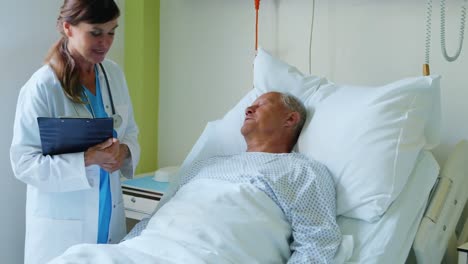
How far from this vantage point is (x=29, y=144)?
165cm

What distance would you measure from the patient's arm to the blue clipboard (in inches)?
24.6

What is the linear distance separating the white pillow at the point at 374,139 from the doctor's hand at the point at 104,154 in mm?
664

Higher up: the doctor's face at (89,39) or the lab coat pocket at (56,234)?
the doctor's face at (89,39)

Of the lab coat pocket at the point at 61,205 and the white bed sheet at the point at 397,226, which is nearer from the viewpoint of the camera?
the white bed sheet at the point at 397,226

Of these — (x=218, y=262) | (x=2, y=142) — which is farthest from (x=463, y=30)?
(x=2, y=142)

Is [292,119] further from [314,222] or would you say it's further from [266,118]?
[314,222]

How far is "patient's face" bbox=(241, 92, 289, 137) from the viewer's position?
1.95 m

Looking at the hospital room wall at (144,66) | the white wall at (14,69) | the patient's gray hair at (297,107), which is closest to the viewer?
the patient's gray hair at (297,107)

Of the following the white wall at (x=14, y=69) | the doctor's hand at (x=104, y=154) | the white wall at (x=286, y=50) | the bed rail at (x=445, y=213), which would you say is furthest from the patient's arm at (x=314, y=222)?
the white wall at (x=14, y=69)

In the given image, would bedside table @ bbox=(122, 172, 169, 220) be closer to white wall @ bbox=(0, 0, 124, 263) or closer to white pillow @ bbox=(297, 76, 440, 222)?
white wall @ bbox=(0, 0, 124, 263)

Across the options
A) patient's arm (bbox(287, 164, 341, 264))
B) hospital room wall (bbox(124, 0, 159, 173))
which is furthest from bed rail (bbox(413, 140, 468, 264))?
hospital room wall (bbox(124, 0, 159, 173))

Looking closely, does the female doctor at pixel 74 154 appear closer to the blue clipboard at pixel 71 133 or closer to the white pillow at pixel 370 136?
the blue clipboard at pixel 71 133

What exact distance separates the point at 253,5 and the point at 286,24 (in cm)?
21

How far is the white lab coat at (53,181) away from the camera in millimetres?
1620
